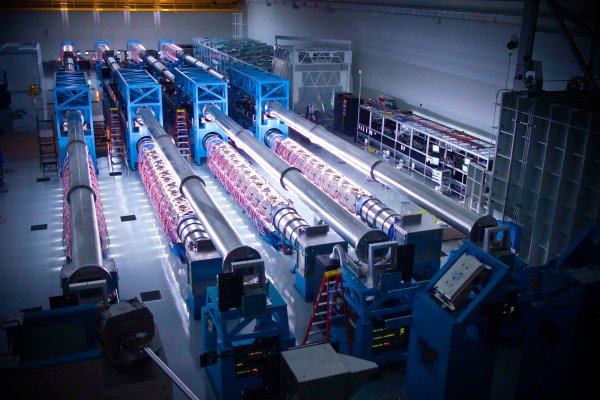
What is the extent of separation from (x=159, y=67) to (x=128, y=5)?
14.1 m

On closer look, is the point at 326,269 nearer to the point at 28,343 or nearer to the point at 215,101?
the point at 28,343

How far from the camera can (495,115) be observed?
54.3 ft

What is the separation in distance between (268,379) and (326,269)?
8.03ft

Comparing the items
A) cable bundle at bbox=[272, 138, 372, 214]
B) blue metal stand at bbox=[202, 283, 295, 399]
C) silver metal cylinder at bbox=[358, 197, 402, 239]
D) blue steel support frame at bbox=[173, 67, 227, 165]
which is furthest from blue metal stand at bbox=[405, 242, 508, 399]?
blue steel support frame at bbox=[173, 67, 227, 165]

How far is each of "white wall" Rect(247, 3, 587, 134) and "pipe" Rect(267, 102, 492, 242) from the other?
457cm

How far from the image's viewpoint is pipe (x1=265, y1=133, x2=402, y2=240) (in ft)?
42.7

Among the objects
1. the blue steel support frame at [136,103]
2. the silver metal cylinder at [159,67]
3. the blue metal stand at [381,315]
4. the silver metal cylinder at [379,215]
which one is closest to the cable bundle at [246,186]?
the silver metal cylinder at [379,215]

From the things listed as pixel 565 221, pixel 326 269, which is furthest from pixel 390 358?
pixel 565 221

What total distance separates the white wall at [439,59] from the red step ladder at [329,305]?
8731 mm

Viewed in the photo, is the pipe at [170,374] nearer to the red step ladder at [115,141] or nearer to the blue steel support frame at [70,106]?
the blue steel support frame at [70,106]

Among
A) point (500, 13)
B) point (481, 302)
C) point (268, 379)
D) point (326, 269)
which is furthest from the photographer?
point (500, 13)

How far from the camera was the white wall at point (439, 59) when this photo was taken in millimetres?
16047

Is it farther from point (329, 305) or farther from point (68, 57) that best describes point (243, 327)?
point (68, 57)

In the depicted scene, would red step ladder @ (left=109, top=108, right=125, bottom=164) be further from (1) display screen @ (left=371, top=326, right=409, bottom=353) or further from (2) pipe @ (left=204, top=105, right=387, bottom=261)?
(1) display screen @ (left=371, top=326, right=409, bottom=353)
